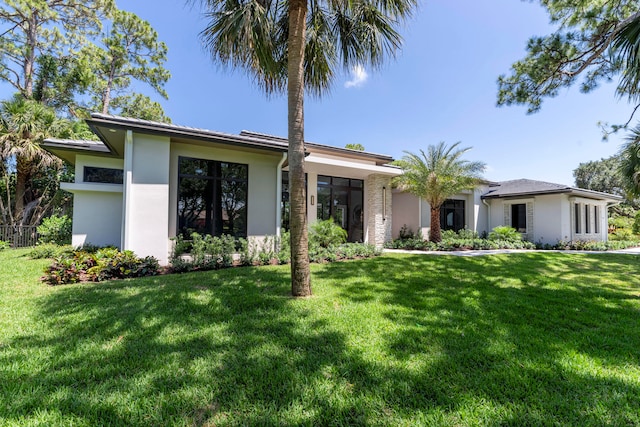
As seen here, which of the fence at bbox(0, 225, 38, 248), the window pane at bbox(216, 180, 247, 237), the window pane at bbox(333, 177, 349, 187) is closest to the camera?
the window pane at bbox(216, 180, 247, 237)

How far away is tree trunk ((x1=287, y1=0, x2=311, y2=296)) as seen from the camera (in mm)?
5281

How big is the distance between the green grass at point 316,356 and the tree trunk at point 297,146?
603mm

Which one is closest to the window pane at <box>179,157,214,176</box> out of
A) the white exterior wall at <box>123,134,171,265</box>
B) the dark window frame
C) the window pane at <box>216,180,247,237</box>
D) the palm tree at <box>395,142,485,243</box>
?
the window pane at <box>216,180,247,237</box>

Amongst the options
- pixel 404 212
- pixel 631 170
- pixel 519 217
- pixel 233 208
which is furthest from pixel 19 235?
pixel 631 170

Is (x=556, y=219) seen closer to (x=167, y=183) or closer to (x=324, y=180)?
(x=324, y=180)

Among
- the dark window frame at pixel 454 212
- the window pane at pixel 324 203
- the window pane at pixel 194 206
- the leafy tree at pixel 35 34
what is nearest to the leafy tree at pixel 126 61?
the leafy tree at pixel 35 34

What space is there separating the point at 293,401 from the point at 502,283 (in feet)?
21.3

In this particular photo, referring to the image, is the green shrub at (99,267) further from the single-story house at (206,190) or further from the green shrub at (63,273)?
the single-story house at (206,190)

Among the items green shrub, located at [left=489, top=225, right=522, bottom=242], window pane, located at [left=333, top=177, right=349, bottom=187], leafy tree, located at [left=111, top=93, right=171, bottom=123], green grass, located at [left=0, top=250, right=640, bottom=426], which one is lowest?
green grass, located at [left=0, top=250, right=640, bottom=426]

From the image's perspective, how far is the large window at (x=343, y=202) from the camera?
46.1 feet

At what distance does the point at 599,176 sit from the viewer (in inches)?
1432

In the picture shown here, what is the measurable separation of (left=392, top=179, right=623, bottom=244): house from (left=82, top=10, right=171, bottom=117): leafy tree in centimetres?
2401

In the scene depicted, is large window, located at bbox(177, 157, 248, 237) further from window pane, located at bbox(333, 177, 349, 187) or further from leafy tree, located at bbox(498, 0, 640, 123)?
leafy tree, located at bbox(498, 0, 640, 123)

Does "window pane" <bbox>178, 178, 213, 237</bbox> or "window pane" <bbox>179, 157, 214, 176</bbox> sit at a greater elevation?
"window pane" <bbox>179, 157, 214, 176</bbox>
